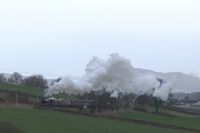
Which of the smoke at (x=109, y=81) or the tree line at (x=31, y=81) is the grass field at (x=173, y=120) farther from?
the tree line at (x=31, y=81)

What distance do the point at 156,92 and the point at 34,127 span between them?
202 feet

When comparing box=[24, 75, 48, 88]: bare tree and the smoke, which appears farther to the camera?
box=[24, 75, 48, 88]: bare tree

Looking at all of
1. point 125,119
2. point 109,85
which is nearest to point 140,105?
point 109,85

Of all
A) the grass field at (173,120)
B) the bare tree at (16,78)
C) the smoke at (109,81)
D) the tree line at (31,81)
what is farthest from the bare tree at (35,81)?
the grass field at (173,120)

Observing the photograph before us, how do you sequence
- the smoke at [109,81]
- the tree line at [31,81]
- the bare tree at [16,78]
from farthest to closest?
the bare tree at [16,78]
the tree line at [31,81]
the smoke at [109,81]

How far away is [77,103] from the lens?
78.0 m

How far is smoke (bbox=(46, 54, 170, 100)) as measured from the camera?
88.2 m

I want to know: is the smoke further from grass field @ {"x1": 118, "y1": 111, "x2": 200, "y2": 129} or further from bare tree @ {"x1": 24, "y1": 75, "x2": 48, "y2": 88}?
bare tree @ {"x1": 24, "y1": 75, "x2": 48, "y2": 88}

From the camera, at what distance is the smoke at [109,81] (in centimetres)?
8819

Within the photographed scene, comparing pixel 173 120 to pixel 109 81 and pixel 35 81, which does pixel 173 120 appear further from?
pixel 35 81

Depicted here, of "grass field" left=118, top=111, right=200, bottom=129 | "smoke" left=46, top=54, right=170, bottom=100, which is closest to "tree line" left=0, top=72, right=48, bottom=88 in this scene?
"smoke" left=46, top=54, right=170, bottom=100

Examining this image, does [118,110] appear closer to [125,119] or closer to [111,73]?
[111,73]

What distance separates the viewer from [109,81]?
3533 inches

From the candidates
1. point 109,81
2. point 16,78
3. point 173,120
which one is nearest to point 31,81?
point 16,78
